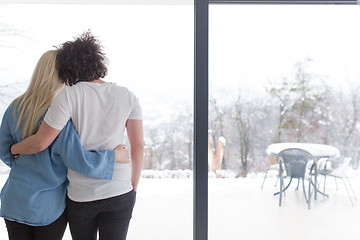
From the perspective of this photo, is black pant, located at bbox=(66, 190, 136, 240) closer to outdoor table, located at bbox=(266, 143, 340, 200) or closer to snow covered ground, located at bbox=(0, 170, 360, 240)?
snow covered ground, located at bbox=(0, 170, 360, 240)

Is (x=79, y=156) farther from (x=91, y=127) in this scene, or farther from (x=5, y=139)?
(x=5, y=139)

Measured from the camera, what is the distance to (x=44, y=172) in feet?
4.81

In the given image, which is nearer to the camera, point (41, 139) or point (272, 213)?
point (41, 139)

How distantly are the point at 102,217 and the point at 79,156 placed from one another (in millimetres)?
298

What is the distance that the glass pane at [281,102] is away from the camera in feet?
6.64

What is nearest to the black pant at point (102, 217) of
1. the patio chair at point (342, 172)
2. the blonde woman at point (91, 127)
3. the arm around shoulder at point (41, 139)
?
the blonde woman at point (91, 127)

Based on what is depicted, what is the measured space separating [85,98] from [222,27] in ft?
3.16

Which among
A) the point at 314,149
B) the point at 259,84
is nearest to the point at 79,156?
the point at 259,84

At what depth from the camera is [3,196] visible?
152 centimetres

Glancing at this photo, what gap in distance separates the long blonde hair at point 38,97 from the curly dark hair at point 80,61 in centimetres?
4

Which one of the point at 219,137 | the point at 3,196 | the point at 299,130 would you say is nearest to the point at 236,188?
the point at 219,137

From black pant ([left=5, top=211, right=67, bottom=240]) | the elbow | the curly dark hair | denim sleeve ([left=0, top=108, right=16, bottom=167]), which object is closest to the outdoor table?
the elbow

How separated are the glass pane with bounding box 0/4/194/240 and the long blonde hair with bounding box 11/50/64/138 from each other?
0.69m

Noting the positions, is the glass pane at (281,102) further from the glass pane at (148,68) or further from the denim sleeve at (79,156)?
the denim sleeve at (79,156)
